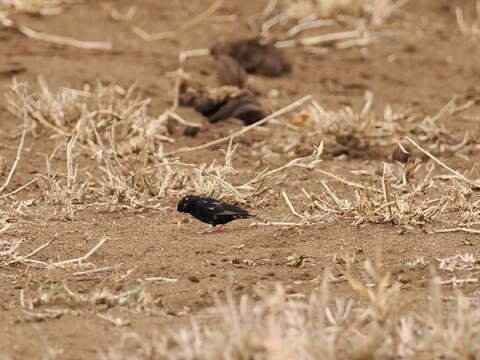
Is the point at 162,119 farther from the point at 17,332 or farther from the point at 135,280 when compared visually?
the point at 17,332

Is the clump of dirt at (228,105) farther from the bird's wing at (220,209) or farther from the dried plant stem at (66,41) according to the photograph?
the bird's wing at (220,209)

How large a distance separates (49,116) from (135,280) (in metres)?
2.60

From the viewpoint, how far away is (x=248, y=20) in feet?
30.6

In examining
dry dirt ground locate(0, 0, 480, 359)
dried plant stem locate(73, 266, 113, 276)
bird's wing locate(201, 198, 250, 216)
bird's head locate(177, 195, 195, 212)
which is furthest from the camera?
bird's head locate(177, 195, 195, 212)

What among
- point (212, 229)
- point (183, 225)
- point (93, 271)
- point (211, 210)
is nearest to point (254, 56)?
point (183, 225)

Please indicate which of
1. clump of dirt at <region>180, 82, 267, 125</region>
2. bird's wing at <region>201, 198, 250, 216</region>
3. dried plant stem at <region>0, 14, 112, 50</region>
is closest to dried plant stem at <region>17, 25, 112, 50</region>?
dried plant stem at <region>0, 14, 112, 50</region>

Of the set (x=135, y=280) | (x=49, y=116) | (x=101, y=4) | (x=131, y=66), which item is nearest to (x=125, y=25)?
(x=101, y=4)

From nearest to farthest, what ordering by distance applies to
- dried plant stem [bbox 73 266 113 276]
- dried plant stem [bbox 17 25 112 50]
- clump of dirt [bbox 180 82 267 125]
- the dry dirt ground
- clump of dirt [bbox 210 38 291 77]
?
the dry dirt ground < dried plant stem [bbox 73 266 113 276] < clump of dirt [bbox 180 82 267 125] < clump of dirt [bbox 210 38 291 77] < dried plant stem [bbox 17 25 112 50]

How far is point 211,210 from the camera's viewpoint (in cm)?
437

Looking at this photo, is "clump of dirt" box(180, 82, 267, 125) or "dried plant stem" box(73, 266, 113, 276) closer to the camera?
"dried plant stem" box(73, 266, 113, 276)

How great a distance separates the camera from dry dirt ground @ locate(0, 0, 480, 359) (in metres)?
3.49

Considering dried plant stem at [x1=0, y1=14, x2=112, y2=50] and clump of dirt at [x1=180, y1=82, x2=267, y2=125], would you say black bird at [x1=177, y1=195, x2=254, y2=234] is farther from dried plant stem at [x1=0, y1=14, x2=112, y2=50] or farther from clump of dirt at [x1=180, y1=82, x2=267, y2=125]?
dried plant stem at [x1=0, y1=14, x2=112, y2=50]

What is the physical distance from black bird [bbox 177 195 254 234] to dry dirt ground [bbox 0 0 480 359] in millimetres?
87

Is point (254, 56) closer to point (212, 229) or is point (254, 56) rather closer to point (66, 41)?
point (66, 41)
